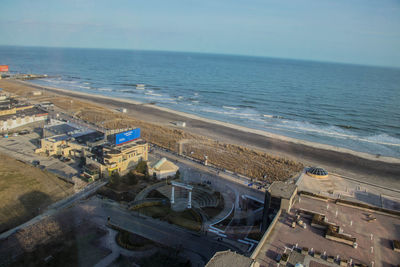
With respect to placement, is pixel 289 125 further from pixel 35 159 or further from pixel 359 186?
pixel 35 159

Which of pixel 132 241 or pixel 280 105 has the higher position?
pixel 280 105

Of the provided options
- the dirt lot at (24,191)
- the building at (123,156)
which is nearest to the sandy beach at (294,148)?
the building at (123,156)

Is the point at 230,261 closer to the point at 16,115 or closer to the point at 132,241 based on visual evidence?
the point at 132,241

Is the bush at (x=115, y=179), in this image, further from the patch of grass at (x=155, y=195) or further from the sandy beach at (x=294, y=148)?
the sandy beach at (x=294, y=148)

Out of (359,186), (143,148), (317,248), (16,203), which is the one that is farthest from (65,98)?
(317,248)

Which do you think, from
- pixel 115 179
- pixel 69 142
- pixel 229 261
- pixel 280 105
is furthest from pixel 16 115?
pixel 280 105
